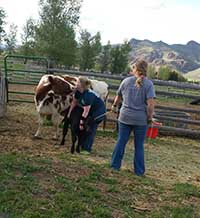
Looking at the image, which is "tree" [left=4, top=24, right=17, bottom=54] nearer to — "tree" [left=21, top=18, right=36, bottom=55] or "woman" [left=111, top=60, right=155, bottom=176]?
"tree" [left=21, top=18, right=36, bottom=55]

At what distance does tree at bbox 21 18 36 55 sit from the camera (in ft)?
132

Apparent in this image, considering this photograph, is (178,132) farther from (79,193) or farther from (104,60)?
(104,60)

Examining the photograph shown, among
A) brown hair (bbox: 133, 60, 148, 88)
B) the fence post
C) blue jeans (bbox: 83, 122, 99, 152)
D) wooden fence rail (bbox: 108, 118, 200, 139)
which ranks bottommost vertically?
wooden fence rail (bbox: 108, 118, 200, 139)

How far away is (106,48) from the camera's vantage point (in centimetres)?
6388

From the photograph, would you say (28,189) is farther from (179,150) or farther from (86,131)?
(179,150)

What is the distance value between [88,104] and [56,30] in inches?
1130

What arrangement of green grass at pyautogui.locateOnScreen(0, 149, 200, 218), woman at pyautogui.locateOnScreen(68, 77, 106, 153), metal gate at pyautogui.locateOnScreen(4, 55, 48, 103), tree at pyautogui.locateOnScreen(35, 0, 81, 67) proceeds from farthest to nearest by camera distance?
tree at pyautogui.locateOnScreen(35, 0, 81, 67)
metal gate at pyautogui.locateOnScreen(4, 55, 48, 103)
woman at pyautogui.locateOnScreen(68, 77, 106, 153)
green grass at pyautogui.locateOnScreen(0, 149, 200, 218)

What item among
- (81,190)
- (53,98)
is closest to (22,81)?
(53,98)

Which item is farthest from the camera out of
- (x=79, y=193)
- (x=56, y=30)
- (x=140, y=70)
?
(x=56, y=30)

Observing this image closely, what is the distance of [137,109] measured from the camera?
5.94 meters

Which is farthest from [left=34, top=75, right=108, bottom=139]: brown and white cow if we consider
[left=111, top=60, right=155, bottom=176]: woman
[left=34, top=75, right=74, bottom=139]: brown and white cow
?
[left=111, top=60, right=155, bottom=176]: woman

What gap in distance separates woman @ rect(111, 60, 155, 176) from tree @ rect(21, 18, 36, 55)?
3420cm

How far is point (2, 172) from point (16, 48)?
4722cm

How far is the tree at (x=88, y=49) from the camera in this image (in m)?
52.6
